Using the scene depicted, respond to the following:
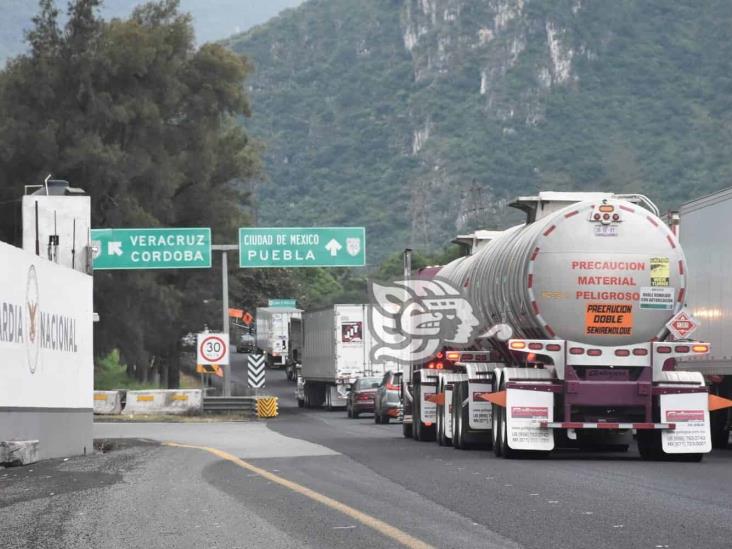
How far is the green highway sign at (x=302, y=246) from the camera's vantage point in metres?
47.8

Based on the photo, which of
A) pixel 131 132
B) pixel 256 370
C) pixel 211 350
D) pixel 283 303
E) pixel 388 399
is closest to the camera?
pixel 388 399

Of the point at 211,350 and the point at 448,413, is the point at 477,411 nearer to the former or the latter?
the point at 448,413

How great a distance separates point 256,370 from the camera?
55.2 m

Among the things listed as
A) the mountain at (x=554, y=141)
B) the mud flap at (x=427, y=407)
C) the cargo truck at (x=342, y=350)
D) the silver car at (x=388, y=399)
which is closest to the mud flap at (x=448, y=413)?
the mud flap at (x=427, y=407)

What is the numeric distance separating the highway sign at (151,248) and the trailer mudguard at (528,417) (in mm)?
26674

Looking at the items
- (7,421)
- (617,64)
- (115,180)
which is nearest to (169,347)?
(115,180)

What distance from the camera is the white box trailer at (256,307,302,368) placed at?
88.9 metres

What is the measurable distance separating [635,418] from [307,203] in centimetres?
16198

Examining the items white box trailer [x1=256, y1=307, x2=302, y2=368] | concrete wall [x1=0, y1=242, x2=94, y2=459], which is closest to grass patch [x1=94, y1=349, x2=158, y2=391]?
white box trailer [x1=256, y1=307, x2=302, y2=368]

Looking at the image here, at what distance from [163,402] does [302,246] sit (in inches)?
312

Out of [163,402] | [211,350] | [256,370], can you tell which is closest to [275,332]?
[256,370]

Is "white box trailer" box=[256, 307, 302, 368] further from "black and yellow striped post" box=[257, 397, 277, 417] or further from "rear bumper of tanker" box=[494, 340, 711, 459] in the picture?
"rear bumper of tanker" box=[494, 340, 711, 459]

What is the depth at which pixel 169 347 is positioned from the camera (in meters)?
66.6

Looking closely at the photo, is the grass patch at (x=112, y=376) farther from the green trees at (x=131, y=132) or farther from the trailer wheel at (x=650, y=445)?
the trailer wheel at (x=650, y=445)
